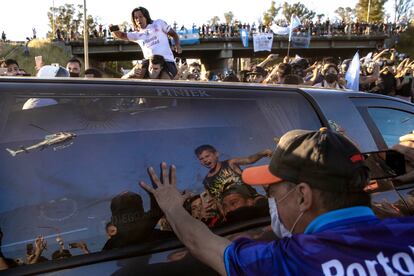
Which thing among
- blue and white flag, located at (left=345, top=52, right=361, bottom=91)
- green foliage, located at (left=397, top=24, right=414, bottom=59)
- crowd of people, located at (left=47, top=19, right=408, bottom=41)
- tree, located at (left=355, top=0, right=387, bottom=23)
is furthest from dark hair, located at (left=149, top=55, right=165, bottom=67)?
tree, located at (left=355, top=0, right=387, bottom=23)

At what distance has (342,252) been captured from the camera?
1291 millimetres

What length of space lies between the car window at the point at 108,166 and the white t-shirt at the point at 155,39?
320 cm

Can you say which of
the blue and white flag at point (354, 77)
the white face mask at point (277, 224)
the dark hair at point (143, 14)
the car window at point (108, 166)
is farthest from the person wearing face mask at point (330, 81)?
the white face mask at point (277, 224)

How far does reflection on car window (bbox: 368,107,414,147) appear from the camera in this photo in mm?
2766

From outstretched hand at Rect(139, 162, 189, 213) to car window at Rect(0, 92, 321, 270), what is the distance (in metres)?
0.03

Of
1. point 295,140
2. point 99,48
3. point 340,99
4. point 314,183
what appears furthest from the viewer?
point 99,48

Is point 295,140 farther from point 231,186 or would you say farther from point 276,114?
point 276,114

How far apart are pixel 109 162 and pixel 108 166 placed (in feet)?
0.06

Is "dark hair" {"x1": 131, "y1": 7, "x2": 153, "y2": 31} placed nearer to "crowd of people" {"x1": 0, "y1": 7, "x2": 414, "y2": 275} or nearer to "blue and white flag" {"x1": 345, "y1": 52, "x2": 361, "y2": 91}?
"blue and white flag" {"x1": 345, "y1": 52, "x2": 361, "y2": 91}

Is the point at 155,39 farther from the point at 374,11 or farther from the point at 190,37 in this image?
the point at 374,11

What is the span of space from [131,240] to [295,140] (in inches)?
28.7

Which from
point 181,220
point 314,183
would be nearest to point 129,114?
point 181,220

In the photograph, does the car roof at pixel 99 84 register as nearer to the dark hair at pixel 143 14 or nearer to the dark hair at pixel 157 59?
the dark hair at pixel 157 59

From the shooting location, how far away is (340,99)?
265 cm
